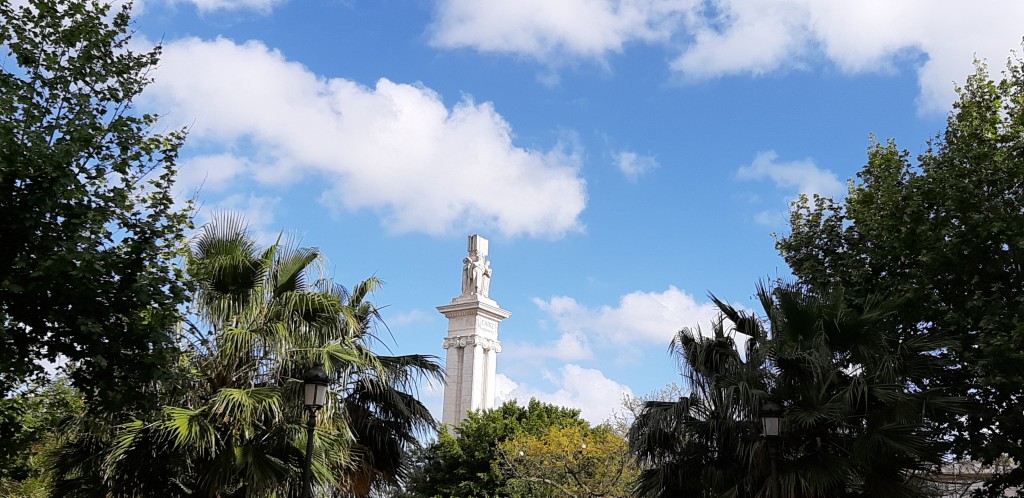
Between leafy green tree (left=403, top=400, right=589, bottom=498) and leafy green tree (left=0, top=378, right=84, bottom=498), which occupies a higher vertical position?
leafy green tree (left=403, top=400, right=589, bottom=498)

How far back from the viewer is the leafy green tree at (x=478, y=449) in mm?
30109

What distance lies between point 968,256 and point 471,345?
2142 centimetres

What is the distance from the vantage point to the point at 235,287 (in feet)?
42.9

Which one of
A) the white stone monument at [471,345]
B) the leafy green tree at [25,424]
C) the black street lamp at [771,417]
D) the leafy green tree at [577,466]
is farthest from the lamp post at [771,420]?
the white stone monument at [471,345]

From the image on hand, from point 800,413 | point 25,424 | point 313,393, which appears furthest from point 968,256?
point 25,424

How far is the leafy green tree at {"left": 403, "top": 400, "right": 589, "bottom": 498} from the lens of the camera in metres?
30.1

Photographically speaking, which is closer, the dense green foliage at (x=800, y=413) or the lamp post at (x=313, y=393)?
the lamp post at (x=313, y=393)

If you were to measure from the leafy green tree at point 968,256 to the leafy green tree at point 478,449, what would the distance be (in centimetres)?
1479

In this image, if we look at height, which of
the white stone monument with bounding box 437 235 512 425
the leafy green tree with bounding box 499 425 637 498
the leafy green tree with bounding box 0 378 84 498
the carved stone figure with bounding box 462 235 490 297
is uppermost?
the carved stone figure with bounding box 462 235 490 297

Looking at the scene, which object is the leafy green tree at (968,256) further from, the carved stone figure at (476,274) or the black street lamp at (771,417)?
the carved stone figure at (476,274)

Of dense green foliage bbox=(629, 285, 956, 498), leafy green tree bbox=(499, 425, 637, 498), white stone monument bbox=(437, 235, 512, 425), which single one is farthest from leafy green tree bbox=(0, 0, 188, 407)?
white stone monument bbox=(437, 235, 512, 425)

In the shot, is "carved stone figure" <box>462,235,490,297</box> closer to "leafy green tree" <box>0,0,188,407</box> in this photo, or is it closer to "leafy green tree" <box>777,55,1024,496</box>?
"leafy green tree" <box>777,55,1024,496</box>

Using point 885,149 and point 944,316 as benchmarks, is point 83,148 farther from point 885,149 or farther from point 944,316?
point 885,149

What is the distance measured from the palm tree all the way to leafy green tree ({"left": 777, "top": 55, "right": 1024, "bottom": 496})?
8.72m
